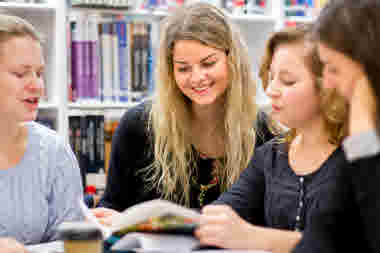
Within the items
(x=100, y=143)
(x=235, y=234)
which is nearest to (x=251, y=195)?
(x=235, y=234)

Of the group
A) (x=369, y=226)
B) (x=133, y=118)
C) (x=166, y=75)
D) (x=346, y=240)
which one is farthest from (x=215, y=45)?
(x=369, y=226)

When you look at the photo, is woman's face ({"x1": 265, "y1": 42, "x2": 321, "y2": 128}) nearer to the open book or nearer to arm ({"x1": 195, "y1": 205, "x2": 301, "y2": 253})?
arm ({"x1": 195, "y1": 205, "x2": 301, "y2": 253})

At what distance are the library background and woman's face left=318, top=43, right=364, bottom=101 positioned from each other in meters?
1.83

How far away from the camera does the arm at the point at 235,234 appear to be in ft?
3.62

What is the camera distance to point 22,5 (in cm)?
243

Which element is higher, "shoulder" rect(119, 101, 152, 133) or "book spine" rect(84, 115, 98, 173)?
"shoulder" rect(119, 101, 152, 133)

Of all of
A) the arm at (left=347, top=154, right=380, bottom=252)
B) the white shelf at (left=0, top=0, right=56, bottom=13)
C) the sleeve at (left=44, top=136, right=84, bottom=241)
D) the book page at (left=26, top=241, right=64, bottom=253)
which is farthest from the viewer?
the white shelf at (left=0, top=0, right=56, bottom=13)

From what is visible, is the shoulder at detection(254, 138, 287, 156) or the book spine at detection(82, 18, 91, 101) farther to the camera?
the book spine at detection(82, 18, 91, 101)

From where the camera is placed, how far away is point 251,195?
1.44 m

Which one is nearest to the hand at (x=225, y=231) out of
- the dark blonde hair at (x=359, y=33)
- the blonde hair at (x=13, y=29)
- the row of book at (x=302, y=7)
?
the dark blonde hair at (x=359, y=33)

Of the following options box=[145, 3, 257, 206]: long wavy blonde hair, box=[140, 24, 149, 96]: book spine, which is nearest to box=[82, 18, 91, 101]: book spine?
box=[140, 24, 149, 96]: book spine

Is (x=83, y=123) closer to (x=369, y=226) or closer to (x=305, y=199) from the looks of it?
(x=305, y=199)

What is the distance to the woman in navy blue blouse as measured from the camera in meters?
1.14

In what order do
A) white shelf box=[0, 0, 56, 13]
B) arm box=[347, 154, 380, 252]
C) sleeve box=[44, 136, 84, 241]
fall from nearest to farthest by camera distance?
arm box=[347, 154, 380, 252], sleeve box=[44, 136, 84, 241], white shelf box=[0, 0, 56, 13]
